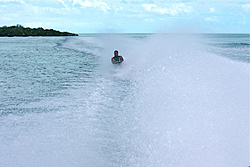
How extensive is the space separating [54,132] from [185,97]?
4487mm

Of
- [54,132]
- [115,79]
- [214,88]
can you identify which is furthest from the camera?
[115,79]

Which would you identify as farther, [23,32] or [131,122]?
[23,32]

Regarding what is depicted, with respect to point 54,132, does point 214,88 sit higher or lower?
higher

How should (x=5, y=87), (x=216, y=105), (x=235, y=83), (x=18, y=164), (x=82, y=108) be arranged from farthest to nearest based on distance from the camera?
(x=5, y=87) → (x=235, y=83) → (x=82, y=108) → (x=216, y=105) → (x=18, y=164)

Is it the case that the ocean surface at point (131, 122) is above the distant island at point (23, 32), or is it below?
below

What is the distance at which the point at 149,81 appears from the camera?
11312 mm

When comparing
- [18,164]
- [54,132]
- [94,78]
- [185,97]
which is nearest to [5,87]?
[94,78]

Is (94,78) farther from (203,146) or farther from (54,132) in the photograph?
(203,146)

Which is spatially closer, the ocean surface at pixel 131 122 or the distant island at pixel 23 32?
the ocean surface at pixel 131 122

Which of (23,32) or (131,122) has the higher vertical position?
(23,32)

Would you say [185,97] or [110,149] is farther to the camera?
[185,97]

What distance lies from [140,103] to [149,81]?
3176mm

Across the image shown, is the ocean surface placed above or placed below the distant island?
below

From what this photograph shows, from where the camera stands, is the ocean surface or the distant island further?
the distant island
